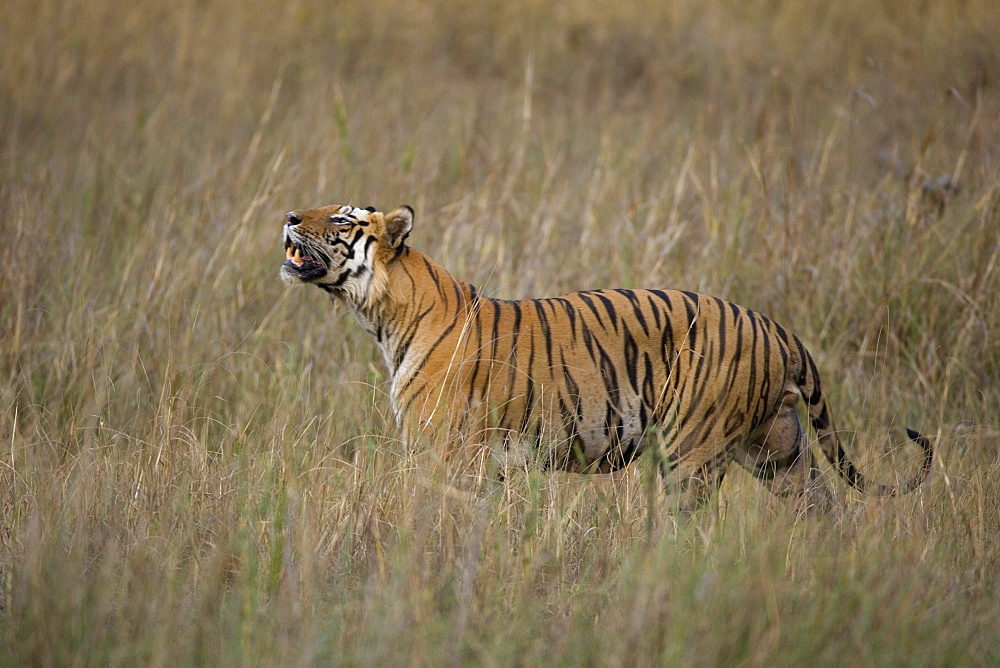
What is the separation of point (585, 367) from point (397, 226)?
91 cm

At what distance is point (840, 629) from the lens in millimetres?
2512

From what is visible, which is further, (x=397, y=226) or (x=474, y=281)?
(x=474, y=281)

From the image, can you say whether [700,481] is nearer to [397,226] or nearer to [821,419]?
[821,419]

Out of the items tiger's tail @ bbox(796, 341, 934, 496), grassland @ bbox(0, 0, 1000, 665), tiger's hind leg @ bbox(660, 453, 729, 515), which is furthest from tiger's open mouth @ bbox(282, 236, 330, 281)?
tiger's tail @ bbox(796, 341, 934, 496)

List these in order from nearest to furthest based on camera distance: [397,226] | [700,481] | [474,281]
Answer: [700,481]
[397,226]
[474,281]

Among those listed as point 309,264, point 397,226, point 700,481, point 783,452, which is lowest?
point 700,481

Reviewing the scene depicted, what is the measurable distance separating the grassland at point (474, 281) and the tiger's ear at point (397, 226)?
23.8 inches

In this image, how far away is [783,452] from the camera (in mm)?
3900

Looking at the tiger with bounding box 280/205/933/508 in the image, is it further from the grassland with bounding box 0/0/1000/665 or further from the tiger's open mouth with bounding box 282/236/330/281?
the grassland with bounding box 0/0/1000/665

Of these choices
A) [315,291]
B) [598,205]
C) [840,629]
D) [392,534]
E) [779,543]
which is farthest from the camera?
[598,205]

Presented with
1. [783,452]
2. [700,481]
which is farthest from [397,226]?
[783,452]

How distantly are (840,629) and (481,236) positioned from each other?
142 inches

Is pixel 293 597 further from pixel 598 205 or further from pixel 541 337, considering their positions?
pixel 598 205

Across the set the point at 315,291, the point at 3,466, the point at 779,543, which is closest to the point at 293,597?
the point at 779,543
